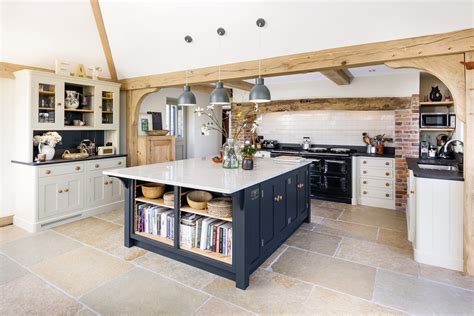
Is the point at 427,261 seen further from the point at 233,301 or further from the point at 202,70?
the point at 202,70

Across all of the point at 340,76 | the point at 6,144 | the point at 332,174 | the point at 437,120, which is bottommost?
the point at 332,174

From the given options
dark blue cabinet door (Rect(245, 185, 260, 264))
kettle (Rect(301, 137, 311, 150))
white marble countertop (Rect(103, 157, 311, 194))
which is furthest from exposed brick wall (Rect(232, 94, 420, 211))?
dark blue cabinet door (Rect(245, 185, 260, 264))

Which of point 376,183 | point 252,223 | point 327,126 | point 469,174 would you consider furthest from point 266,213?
point 327,126

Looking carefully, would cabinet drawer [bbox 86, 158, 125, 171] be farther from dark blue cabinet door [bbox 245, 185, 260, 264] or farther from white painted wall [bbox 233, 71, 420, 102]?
white painted wall [bbox 233, 71, 420, 102]

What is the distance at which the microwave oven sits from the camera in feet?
14.9

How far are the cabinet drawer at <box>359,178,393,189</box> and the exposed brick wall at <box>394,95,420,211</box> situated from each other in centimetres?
12

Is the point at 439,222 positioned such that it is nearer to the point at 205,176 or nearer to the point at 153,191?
the point at 205,176

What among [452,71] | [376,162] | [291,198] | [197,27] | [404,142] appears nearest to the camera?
[452,71]

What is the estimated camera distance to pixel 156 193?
3.13 meters

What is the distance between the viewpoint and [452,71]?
273 centimetres

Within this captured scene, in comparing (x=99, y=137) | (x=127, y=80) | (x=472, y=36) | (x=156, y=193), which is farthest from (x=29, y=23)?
(x=472, y=36)

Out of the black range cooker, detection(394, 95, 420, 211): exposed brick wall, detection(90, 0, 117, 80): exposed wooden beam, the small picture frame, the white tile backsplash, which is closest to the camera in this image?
detection(90, 0, 117, 80): exposed wooden beam

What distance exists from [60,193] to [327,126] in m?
5.11

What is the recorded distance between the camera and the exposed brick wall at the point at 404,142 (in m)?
4.73
